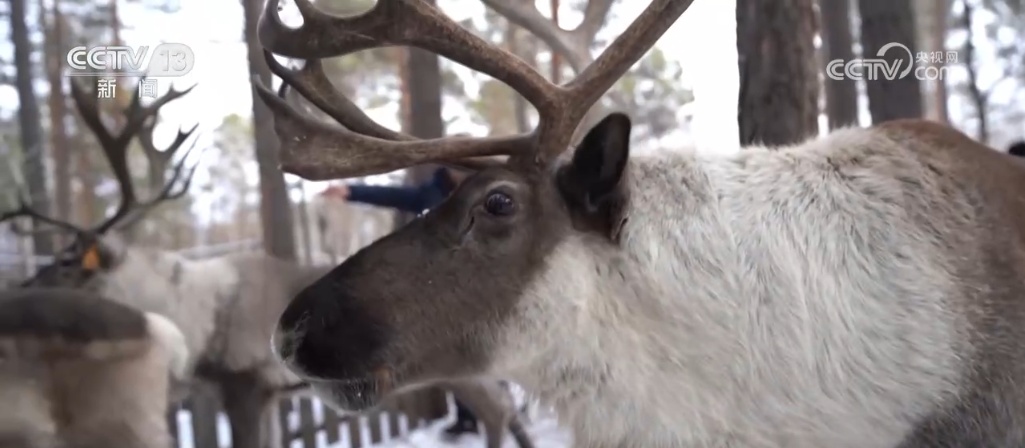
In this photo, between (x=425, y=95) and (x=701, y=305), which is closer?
(x=701, y=305)

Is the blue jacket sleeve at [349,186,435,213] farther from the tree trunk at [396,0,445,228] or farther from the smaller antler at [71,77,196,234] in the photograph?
the tree trunk at [396,0,445,228]

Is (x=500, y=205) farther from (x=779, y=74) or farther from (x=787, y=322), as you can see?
(x=779, y=74)

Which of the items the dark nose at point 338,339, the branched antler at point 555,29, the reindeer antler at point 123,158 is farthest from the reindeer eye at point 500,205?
the reindeer antler at point 123,158

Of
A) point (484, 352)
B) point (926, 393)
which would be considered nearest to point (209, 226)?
point (484, 352)

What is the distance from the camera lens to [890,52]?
3494mm

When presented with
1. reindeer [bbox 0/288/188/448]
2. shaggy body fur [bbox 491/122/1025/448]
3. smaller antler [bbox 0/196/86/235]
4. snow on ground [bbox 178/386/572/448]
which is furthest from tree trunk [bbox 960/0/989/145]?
smaller antler [bbox 0/196/86/235]

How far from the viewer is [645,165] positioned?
1531mm

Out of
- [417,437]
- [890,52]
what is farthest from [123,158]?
[890,52]

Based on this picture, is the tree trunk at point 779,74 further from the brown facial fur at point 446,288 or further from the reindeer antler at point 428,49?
the brown facial fur at point 446,288

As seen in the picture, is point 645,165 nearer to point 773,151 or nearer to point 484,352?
point 773,151

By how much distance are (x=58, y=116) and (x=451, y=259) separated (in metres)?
4.01

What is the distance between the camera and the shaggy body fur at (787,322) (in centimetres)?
141

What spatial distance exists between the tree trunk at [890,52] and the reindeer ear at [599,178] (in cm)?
234

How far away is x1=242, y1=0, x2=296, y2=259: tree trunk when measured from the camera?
419 centimetres
